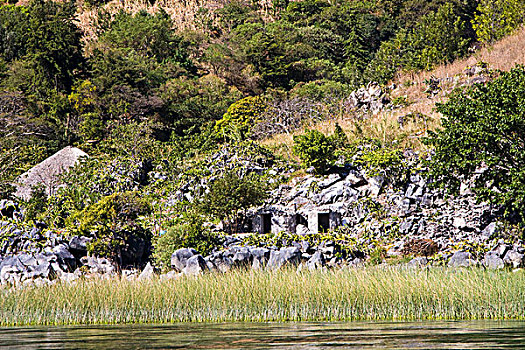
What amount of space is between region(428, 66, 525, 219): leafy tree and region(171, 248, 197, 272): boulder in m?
8.46

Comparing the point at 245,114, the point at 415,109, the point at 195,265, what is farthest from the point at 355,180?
the point at 245,114

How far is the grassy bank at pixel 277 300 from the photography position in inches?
440

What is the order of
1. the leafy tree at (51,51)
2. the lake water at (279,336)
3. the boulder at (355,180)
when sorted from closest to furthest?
the lake water at (279,336) → the boulder at (355,180) → the leafy tree at (51,51)

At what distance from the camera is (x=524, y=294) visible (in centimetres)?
1109

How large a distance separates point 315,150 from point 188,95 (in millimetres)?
22897

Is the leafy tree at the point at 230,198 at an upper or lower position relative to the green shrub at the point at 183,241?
upper

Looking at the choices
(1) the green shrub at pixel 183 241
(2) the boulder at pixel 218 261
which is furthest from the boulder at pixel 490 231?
(1) the green shrub at pixel 183 241

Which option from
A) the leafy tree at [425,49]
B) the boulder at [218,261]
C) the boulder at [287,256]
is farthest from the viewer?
the leafy tree at [425,49]

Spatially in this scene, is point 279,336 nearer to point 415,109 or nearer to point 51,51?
point 415,109

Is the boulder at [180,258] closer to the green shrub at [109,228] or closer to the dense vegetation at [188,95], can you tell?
the dense vegetation at [188,95]

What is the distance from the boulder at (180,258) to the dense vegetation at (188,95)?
1578mm

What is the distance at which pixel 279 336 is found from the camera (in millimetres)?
8719

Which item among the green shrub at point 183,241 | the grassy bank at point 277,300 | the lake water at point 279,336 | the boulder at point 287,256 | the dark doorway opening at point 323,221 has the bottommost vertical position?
the lake water at point 279,336

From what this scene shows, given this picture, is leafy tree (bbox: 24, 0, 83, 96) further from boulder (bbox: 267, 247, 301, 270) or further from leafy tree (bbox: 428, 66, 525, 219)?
leafy tree (bbox: 428, 66, 525, 219)
